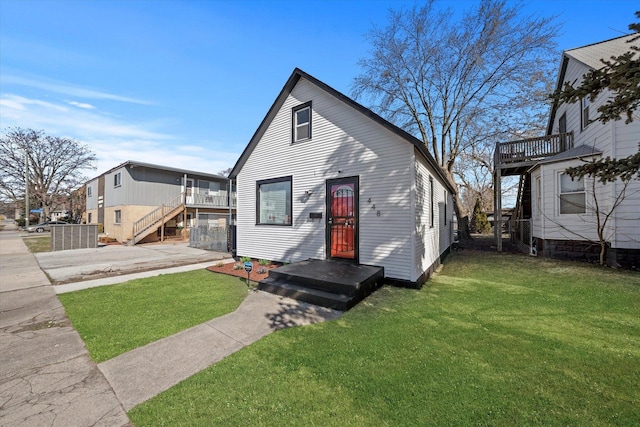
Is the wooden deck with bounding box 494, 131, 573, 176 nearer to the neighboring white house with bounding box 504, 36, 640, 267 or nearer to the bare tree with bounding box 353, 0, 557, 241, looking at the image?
the neighboring white house with bounding box 504, 36, 640, 267

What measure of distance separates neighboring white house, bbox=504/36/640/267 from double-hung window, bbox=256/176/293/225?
8.47 m

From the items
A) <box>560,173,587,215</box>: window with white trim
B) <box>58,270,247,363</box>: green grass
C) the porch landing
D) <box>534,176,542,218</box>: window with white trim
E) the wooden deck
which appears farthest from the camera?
the wooden deck

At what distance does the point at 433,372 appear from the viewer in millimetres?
2748

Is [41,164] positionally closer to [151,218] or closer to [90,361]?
[151,218]

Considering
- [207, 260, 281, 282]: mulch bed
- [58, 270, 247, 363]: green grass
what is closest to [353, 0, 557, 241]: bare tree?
[207, 260, 281, 282]: mulch bed

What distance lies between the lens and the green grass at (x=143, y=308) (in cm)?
365

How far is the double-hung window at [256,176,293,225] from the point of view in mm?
8406

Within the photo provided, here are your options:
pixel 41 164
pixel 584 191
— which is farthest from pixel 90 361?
pixel 41 164

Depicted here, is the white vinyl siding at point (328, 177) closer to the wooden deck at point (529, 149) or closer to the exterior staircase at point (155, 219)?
the wooden deck at point (529, 149)

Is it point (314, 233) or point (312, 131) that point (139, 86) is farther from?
point (314, 233)

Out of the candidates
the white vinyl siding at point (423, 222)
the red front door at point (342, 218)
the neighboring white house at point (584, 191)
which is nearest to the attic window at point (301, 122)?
the red front door at point (342, 218)

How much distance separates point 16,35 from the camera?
690cm

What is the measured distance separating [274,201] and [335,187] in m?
2.58

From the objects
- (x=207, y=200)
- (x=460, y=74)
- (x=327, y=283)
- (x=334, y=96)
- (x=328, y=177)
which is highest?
(x=460, y=74)
